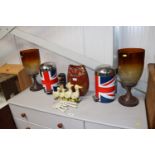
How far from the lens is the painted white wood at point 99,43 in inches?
43.4

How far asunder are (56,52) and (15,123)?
76 centimetres

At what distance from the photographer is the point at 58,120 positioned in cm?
109

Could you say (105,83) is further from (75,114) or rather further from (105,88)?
(75,114)

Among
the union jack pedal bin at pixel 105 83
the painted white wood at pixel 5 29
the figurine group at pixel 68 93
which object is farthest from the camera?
the painted white wood at pixel 5 29

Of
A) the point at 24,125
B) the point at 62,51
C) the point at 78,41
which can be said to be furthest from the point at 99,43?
the point at 24,125

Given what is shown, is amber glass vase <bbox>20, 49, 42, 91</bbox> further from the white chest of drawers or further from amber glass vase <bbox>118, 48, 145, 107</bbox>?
amber glass vase <bbox>118, 48, 145, 107</bbox>

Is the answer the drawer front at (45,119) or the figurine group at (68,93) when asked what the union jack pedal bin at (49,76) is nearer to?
the figurine group at (68,93)

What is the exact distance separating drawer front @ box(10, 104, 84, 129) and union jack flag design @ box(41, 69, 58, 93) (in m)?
0.23

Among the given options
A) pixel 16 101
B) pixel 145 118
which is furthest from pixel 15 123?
pixel 145 118

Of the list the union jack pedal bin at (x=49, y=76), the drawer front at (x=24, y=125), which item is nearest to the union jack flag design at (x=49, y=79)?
the union jack pedal bin at (x=49, y=76)

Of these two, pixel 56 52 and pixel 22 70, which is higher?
pixel 56 52

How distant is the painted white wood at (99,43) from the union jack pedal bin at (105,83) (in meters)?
0.15

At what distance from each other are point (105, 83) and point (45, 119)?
0.53 m

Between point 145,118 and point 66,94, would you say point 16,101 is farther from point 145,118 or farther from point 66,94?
point 145,118
